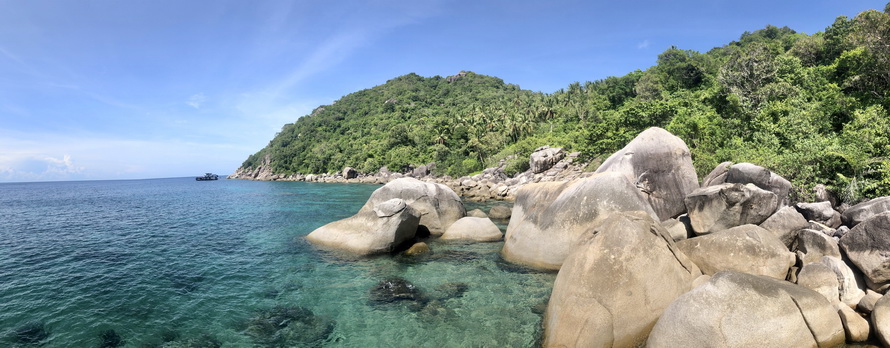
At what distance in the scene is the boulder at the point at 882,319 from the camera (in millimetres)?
6859

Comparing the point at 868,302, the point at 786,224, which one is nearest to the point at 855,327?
the point at 868,302

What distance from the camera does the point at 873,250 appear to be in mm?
8109

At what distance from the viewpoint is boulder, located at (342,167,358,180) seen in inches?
3993

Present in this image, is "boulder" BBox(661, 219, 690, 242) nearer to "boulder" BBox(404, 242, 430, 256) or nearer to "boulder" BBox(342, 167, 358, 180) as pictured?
"boulder" BBox(404, 242, 430, 256)

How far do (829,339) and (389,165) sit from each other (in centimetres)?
9080

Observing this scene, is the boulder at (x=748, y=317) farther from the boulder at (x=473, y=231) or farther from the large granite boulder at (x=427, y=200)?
the large granite boulder at (x=427, y=200)

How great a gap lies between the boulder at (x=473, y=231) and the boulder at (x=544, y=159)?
34.8 meters

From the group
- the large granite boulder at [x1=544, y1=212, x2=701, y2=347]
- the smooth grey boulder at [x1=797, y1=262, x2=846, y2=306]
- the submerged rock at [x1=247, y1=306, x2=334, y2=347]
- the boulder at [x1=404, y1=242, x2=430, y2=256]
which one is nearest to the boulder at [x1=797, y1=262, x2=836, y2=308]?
the smooth grey boulder at [x1=797, y1=262, x2=846, y2=306]

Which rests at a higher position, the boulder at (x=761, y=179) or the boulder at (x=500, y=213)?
the boulder at (x=761, y=179)

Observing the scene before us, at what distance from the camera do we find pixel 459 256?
15734mm

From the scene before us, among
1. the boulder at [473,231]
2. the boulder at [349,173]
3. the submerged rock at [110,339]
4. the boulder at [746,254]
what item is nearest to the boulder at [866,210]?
the boulder at [746,254]

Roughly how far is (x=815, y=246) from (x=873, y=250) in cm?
132

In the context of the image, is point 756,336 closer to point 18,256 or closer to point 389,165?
point 18,256

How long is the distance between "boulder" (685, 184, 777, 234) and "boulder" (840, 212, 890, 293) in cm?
251
